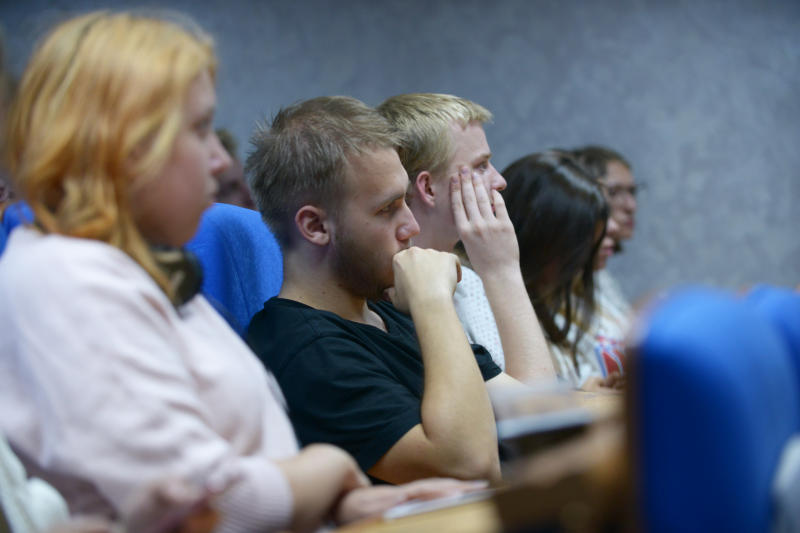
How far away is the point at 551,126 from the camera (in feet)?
12.0

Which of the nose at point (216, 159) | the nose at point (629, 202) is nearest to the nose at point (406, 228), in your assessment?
A: the nose at point (216, 159)

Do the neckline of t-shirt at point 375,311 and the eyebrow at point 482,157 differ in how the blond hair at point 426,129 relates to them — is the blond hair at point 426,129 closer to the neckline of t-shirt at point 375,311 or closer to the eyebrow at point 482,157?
the eyebrow at point 482,157

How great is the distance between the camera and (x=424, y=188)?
162 centimetres

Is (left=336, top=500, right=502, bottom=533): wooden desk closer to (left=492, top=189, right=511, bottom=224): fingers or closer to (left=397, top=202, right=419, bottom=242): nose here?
(left=397, top=202, right=419, bottom=242): nose

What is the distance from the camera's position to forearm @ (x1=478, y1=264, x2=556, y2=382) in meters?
1.42

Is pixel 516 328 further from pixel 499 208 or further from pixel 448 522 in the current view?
pixel 448 522

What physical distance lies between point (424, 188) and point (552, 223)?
1.39ft

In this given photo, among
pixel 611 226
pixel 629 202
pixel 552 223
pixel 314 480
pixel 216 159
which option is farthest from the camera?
pixel 629 202

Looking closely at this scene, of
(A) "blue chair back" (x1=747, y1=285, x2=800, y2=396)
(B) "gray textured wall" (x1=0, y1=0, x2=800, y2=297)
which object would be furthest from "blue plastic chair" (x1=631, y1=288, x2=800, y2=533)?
(B) "gray textured wall" (x1=0, y1=0, x2=800, y2=297)

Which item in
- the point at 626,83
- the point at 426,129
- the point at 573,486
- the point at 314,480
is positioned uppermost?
the point at 626,83

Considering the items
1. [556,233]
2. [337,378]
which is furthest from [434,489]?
[556,233]

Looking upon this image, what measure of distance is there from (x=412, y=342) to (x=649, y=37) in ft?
9.51

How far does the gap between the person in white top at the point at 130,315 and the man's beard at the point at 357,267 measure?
0.43 m

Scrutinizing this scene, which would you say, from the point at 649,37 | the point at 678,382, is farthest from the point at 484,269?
the point at 649,37
